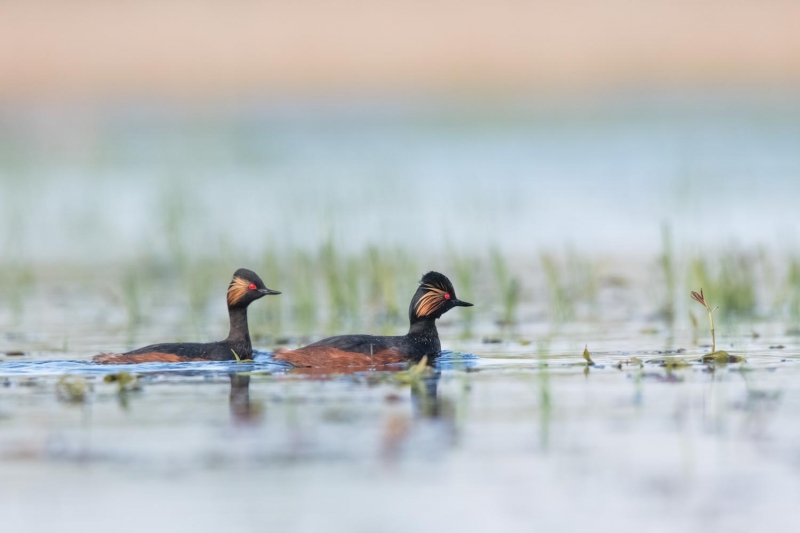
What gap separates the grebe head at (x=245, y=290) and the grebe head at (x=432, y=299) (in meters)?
1.41

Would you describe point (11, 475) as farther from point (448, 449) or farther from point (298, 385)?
point (298, 385)

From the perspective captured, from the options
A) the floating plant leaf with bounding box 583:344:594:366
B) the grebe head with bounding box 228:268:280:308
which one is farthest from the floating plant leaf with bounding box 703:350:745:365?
the grebe head with bounding box 228:268:280:308

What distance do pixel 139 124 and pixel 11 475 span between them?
2838 cm

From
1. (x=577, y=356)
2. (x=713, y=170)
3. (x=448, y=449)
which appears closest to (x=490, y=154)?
(x=713, y=170)

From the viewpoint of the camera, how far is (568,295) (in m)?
19.7

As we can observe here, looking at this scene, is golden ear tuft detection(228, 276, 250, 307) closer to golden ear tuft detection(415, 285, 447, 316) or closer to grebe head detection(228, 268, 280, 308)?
grebe head detection(228, 268, 280, 308)

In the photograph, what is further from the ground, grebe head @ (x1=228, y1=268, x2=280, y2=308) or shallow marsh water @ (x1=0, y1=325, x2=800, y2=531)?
grebe head @ (x1=228, y1=268, x2=280, y2=308)

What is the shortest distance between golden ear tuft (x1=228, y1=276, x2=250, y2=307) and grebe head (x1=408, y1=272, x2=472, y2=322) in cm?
169

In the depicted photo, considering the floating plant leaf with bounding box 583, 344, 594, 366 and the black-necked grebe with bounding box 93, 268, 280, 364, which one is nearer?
the floating plant leaf with bounding box 583, 344, 594, 366

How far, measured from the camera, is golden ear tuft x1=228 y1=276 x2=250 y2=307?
Result: 15469 millimetres

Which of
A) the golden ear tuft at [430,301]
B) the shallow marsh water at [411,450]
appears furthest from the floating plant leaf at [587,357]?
the golden ear tuft at [430,301]

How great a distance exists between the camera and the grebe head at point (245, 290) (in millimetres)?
15461

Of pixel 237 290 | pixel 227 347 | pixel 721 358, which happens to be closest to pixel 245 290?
pixel 237 290

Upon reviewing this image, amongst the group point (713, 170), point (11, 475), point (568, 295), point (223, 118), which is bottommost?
point (11, 475)
